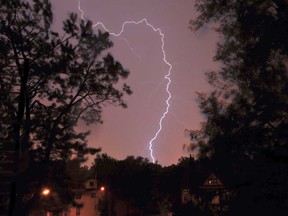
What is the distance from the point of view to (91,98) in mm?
19688

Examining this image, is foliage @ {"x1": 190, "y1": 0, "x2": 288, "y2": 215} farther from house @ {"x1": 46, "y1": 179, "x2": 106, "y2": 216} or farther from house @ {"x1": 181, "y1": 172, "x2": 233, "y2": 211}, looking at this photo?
house @ {"x1": 46, "y1": 179, "x2": 106, "y2": 216}

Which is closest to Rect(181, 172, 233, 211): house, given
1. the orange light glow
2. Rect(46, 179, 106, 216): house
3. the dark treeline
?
the dark treeline

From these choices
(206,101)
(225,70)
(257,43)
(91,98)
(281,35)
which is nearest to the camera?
(281,35)

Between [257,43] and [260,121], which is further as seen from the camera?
[260,121]

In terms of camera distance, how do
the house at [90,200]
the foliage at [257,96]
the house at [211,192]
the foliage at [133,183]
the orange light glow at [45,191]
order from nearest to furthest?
the foliage at [257,96] → the orange light glow at [45,191] → the house at [211,192] → the house at [90,200] → the foliage at [133,183]

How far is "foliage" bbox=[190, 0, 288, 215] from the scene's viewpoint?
902 cm

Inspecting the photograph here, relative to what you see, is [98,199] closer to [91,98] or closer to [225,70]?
[91,98]

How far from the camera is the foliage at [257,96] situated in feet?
29.6

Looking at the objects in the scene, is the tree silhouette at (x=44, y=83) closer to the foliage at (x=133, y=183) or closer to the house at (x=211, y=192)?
the house at (x=211, y=192)

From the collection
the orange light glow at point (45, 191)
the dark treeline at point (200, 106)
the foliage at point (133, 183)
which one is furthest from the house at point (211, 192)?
the foliage at point (133, 183)

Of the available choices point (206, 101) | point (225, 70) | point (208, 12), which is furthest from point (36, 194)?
point (208, 12)

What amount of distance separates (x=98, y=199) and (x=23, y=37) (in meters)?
38.6

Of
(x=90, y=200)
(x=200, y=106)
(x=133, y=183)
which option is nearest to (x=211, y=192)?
(x=200, y=106)

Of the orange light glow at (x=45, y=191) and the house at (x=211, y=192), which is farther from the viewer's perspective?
the house at (x=211, y=192)
